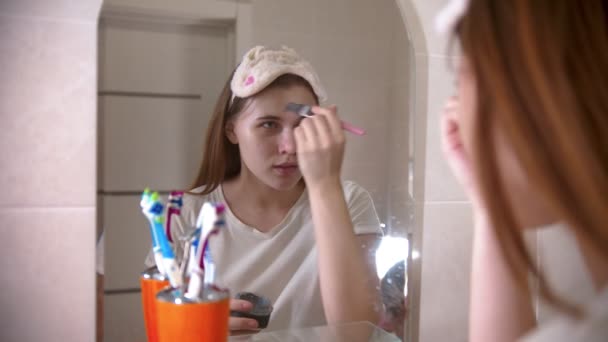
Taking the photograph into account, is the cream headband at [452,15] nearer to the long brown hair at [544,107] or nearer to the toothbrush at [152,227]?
the long brown hair at [544,107]

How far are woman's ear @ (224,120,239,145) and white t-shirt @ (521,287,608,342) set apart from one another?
1.54 ft

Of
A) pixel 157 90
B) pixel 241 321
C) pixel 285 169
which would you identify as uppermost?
pixel 157 90

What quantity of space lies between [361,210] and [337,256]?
0.10 m

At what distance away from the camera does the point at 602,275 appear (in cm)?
52

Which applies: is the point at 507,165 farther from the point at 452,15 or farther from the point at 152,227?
the point at 152,227

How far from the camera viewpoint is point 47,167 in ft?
2.28

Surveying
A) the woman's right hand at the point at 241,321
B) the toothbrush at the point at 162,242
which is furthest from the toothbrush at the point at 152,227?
the woman's right hand at the point at 241,321

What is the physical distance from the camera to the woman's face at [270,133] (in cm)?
77

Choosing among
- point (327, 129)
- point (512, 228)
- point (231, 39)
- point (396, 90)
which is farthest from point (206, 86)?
point (512, 228)

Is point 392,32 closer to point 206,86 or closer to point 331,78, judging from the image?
point 331,78

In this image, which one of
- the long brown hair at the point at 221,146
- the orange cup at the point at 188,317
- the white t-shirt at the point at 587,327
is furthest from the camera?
the long brown hair at the point at 221,146

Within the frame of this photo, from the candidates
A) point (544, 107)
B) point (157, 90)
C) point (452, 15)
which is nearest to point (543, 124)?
point (544, 107)

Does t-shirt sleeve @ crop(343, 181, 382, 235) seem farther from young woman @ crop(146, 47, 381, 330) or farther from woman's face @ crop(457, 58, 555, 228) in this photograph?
woman's face @ crop(457, 58, 555, 228)

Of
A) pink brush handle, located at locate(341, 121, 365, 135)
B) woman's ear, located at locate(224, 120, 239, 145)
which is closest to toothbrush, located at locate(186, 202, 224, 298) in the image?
woman's ear, located at locate(224, 120, 239, 145)
